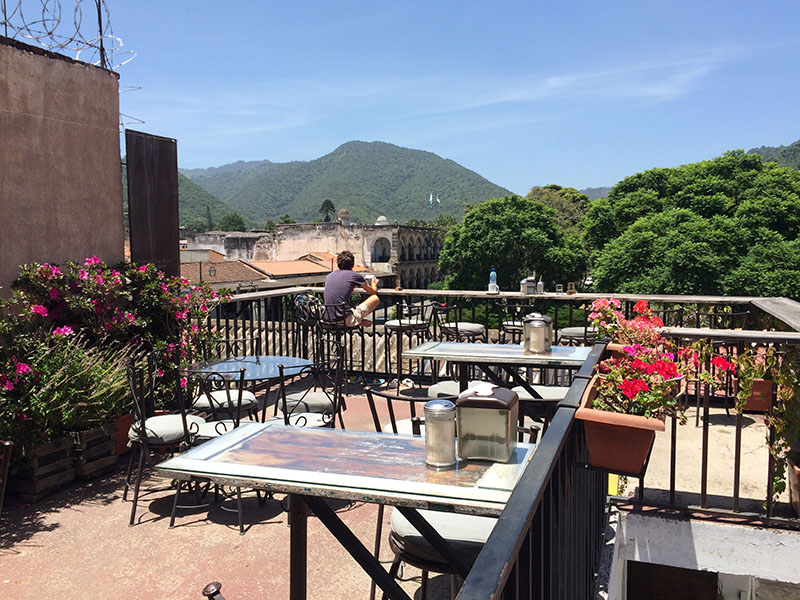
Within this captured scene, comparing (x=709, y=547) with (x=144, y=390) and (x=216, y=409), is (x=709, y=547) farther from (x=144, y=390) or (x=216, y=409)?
(x=144, y=390)

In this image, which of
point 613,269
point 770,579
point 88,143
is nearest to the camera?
point 770,579

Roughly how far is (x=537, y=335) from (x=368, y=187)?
164230 millimetres

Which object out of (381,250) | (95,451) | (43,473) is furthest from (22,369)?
(381,250)

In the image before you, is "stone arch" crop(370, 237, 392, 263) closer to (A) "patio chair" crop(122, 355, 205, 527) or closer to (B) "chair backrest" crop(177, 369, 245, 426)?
(B) "chair backrest" crop(177, 369, 245, 426)

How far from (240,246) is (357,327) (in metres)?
53.7

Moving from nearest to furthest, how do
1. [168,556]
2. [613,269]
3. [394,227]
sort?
1. [168,556]
2. [613,269]
3. [394,227]

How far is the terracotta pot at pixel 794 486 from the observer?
146 inches

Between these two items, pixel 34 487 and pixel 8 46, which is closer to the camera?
pixel 34 487

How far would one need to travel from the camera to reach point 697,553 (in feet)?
12.7

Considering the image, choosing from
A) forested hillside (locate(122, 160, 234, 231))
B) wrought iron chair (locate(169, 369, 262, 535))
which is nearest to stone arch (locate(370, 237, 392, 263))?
forested hillside (locate(122, 160, 234, 231))

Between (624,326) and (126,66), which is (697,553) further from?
(126,66)

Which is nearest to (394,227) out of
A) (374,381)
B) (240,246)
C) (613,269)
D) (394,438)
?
(240,246)

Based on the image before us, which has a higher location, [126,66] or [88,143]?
[126,66]

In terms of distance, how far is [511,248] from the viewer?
38.0m
